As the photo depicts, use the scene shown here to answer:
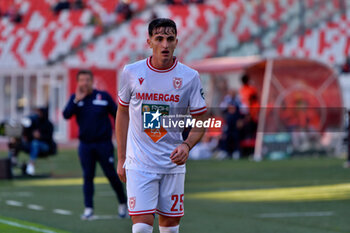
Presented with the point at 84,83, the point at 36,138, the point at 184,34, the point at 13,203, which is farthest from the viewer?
the point at 184,34

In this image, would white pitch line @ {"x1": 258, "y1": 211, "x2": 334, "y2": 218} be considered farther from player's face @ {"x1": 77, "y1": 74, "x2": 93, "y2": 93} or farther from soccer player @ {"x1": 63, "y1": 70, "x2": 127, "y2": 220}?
player's face @ {"x1": 77, "y1": 74, "x2": 93, "y2": 93}

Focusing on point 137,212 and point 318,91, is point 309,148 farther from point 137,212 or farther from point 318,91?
point 137,212

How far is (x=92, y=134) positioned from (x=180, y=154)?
567 cm

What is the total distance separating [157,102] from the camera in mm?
6660

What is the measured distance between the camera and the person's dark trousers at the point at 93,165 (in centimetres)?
1188

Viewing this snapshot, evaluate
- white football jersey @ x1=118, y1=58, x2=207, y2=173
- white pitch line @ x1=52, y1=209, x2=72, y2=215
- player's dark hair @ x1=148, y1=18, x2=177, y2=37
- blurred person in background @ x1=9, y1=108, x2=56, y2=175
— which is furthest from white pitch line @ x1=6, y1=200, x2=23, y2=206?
player's dark hair @ x1=148, y1=18, x2=177, y2=37

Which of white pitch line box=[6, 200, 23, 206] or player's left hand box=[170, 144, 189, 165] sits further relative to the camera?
white pitch line box=[6, 200, 23, 206]

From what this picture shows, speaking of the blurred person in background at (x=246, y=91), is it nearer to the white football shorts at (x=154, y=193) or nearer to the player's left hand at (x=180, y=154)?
the white football shorts at (x=154, y=193)

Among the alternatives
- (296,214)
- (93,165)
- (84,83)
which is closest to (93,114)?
(84,83)

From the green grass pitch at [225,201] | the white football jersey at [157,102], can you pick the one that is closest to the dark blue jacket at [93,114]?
the green grass pitch at [225,201]

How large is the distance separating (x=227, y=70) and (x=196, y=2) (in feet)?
48.8

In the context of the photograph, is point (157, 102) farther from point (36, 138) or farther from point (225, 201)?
point (36, 138)

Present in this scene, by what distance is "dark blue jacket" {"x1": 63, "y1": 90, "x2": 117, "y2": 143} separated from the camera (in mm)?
12031

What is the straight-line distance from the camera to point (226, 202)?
14.2 metres
